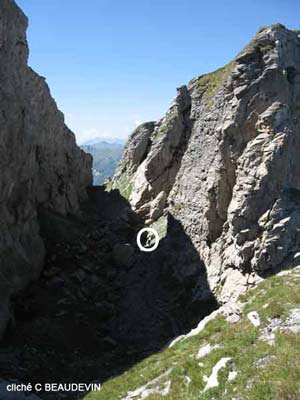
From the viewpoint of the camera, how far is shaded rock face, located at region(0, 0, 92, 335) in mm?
33250

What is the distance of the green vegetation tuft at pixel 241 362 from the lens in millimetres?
16203

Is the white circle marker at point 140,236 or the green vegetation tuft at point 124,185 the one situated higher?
the green vegetation tuft at point 124,185

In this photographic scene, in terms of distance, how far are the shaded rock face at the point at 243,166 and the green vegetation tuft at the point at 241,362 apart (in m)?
5.61

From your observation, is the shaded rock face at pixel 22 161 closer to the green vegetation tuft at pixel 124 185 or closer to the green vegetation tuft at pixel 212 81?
the green vegetation tuft at pixel 124 185

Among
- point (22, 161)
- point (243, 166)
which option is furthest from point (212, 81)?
point (22, 161)

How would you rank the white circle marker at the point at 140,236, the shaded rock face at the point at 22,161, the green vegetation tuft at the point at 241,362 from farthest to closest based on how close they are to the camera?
the white circle marker at the point at 140,236, the shaded rock face at the point at 22,161, the green vegetation tuft at the point at 241,362

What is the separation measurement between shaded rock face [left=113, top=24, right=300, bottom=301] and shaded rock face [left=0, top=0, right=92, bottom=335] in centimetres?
1254

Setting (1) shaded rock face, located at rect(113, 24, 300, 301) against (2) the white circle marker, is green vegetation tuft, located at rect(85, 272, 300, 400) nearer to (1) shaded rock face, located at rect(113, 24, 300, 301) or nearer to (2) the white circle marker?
(1) shaded rock face, located at rect(113, 24, 300, 301)

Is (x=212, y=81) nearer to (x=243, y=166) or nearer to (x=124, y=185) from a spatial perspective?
(x=243, y=166)

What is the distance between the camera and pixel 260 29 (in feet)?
129

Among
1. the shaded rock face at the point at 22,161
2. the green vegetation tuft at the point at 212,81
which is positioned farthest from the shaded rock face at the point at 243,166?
the shaded rock face at the point at 22,161

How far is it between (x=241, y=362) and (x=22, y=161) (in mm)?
26607

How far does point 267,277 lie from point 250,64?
19395 millimetres

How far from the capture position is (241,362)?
711 inches
